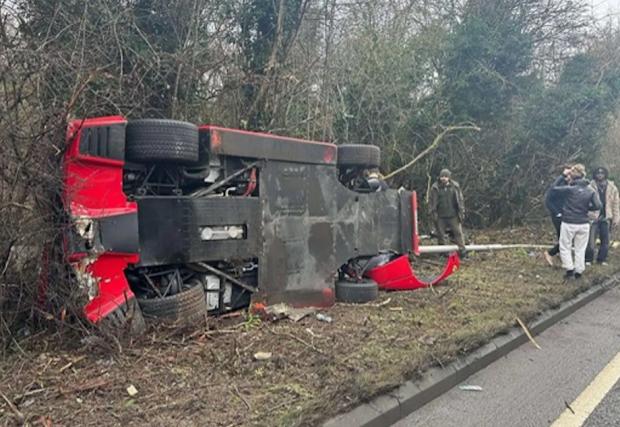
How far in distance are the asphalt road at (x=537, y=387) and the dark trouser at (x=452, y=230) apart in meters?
4.56

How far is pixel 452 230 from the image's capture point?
10.8m

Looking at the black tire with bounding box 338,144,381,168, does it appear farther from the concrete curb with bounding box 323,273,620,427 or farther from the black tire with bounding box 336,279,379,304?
the concrete curb with bounding box 323,273,620,427

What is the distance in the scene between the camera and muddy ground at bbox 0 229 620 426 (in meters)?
3.16

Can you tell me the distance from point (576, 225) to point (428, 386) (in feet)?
18.6

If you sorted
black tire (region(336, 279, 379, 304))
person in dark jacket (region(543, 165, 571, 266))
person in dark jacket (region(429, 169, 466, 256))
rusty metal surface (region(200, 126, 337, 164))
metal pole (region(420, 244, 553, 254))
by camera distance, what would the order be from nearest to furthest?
rusty metal surface (region(200, 126, 337, 164))
black tire (region(336, 279, 379, 304))
person in dark jacket (region(543, 165, 571, 266))
metal pole (region(420, 244, 553, 254))
person in dark jacket (region(429, 169, 466, 256))

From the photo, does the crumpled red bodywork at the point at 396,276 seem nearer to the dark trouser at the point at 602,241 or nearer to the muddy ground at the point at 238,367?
the muddy ground at the point at 238,367

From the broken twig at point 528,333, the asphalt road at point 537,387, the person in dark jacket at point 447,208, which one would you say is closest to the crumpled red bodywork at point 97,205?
the asphalt road at point 537,387

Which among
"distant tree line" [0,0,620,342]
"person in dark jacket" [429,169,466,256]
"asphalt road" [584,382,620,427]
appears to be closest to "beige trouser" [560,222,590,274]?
"person in dark jacket" [429,169,466,256]

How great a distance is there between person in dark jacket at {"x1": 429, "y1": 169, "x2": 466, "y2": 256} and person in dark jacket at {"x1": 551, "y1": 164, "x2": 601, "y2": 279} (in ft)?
7.38

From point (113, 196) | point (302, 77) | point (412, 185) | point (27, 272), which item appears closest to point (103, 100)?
point (113, 196)

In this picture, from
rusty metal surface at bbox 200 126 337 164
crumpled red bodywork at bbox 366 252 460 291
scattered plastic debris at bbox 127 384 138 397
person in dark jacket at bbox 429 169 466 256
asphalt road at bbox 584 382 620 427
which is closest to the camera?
scattered plastic debris at bbox 127 384 138 397

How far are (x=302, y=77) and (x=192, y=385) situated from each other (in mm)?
→ 6801

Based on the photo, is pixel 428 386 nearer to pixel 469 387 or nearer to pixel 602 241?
pixel 469 387

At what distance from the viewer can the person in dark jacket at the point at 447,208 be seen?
10609mm
